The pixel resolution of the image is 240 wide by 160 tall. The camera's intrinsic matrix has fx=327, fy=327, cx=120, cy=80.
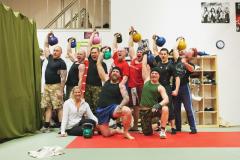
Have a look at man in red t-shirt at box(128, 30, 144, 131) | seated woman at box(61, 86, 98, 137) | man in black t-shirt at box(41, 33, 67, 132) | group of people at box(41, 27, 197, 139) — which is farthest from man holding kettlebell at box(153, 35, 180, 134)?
man in black t-shirt at box(41, 33, 67, 132)

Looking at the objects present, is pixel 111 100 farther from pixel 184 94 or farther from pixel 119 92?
pixel 184 94

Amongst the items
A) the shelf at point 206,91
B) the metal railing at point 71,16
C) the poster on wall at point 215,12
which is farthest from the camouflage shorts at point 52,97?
the poster on wall at point 215,12

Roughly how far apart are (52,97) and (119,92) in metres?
1.37

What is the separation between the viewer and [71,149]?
4.28 m

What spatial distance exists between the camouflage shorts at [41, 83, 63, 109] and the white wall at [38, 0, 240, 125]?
2107mm

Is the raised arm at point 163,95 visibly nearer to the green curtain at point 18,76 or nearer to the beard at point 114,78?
the beard at point 114,78

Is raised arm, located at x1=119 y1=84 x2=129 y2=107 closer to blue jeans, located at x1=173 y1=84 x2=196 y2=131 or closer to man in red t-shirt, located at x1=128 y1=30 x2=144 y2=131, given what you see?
man in red t-shirt, located at x1=128 y1=30 x2=144 y2=131

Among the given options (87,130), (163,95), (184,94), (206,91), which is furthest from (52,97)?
(206,91)

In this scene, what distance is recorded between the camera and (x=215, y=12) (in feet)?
26.7

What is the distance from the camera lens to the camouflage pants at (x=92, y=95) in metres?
6.01

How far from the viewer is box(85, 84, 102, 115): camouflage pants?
601cm

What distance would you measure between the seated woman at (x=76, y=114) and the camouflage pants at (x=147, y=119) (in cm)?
83

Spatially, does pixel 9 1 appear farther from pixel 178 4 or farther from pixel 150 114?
pixel 150 114

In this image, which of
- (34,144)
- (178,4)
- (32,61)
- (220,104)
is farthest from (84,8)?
(34,144)
